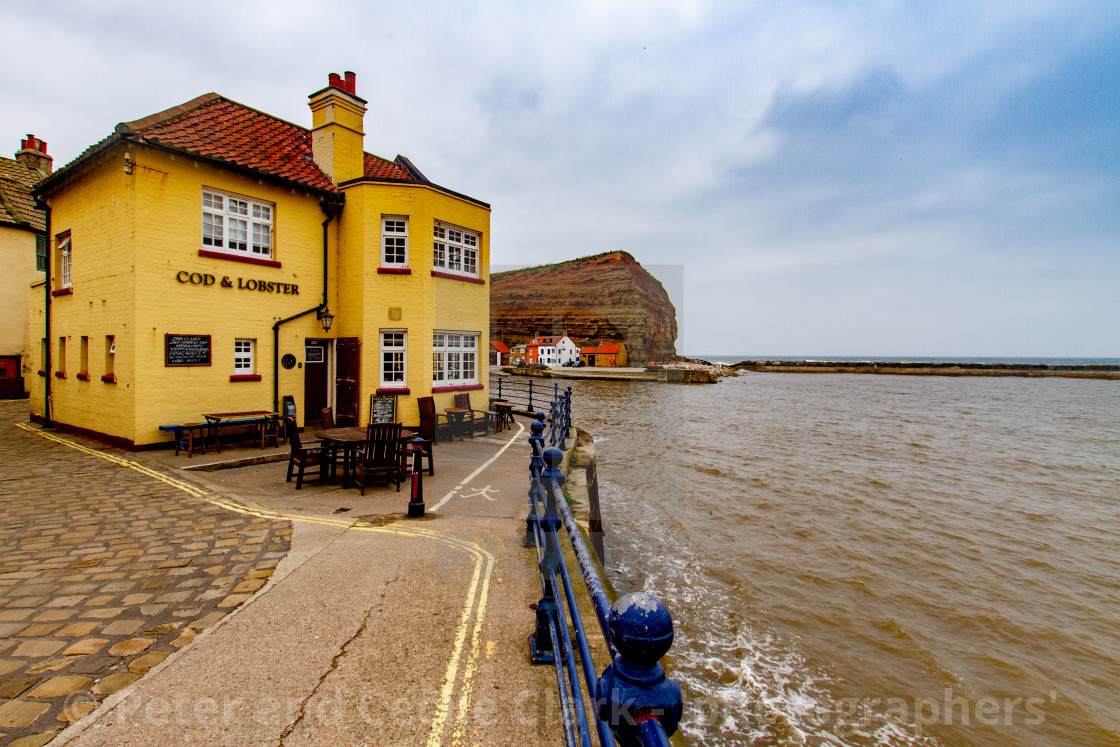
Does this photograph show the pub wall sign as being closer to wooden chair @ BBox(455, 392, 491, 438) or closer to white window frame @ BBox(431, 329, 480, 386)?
white window frame @ BBox(431, 329, 480, 386)

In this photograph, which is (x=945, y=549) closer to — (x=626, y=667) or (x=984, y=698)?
(x=984, y=698)

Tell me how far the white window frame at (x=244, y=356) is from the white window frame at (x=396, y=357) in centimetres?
311

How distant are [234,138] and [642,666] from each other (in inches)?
635

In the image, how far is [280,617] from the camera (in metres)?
4.21

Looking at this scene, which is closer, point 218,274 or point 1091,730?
point 1091,730

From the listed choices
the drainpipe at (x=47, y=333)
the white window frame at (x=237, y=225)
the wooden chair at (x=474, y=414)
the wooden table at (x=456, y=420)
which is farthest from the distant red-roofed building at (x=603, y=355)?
the white window frame at (x=237, y=225)

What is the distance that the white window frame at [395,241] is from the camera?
14211 mm

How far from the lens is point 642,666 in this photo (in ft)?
4.89

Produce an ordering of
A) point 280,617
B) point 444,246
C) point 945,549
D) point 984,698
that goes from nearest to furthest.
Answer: point 280,617 < point 984,698 < point 945,549 < point 444,246

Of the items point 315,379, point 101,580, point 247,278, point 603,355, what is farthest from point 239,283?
point 603,355

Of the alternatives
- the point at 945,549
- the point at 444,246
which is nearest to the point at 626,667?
the point at 945,549

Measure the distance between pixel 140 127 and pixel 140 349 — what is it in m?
4.88

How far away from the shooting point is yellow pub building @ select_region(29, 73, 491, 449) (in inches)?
444

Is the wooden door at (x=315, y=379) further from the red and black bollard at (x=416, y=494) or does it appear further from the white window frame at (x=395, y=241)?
the red and black bollard at (x=416, y=494)
